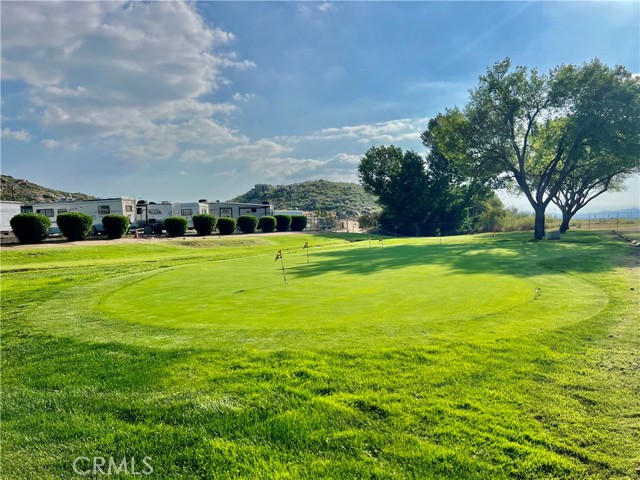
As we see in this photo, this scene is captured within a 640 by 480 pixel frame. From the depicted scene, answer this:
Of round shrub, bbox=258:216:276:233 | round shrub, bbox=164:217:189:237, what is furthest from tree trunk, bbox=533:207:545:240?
round shrub, bbox=164:217:189:237

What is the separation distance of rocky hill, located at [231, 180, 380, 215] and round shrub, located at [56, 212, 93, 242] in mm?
69790

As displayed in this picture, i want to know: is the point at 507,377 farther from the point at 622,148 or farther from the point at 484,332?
the point at 622,148

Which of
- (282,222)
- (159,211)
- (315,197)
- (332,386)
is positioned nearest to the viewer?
(332,386)

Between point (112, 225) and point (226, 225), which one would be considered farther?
point (226, 225)

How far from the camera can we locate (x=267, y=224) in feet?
167

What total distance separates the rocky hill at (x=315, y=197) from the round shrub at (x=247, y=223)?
52679mm

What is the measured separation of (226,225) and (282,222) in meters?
10.6

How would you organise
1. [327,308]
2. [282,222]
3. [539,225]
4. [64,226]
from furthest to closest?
1. [282,222]
2. [539,225]
3. [64,226]
4. [327,308]

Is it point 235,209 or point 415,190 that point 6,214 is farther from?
point 415,190

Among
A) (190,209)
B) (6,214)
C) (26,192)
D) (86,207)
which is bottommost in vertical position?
(6,214)

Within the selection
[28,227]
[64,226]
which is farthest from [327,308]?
[64,226]

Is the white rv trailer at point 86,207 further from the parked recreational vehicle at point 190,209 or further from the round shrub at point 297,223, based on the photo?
the round shrub at point 297,223

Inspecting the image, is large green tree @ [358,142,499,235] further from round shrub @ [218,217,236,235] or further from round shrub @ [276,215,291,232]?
round shrub @ [218,217,236,235]

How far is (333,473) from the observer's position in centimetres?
274
